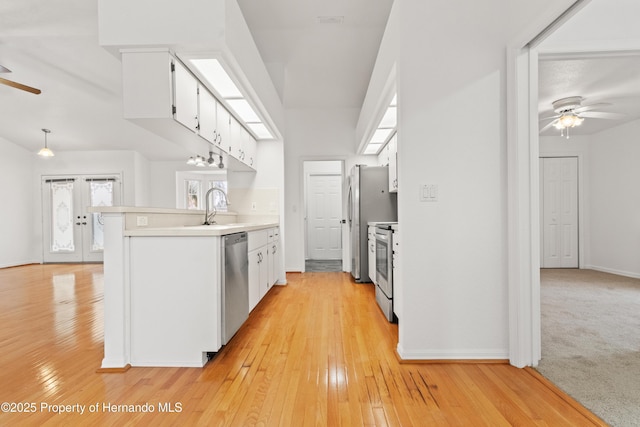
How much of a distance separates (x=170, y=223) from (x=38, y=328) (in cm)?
150

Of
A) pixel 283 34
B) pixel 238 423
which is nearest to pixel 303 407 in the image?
pixel 238 423

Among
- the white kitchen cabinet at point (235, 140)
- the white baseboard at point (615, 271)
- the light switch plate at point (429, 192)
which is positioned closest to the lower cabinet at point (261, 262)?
the white kitchen cabinet at point (235, 140)

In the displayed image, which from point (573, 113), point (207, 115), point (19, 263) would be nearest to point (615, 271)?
point (573, 113)

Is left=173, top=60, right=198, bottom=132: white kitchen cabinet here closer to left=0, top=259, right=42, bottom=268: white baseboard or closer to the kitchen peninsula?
the kitchen peninsula

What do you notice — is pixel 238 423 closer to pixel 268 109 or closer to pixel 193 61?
pixel 193 61

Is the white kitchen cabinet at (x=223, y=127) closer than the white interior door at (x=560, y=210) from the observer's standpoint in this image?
Yes

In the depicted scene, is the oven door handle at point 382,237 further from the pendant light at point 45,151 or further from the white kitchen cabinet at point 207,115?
the pendant light at point 45,151

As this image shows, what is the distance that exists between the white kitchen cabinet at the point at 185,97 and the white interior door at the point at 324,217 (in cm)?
519

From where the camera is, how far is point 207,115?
288 centimetres

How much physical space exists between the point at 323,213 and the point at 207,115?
505cm

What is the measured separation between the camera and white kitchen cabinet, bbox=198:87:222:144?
2.74 m

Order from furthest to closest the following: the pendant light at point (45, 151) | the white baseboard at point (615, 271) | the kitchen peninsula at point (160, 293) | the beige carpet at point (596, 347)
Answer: the pendant light at point (45, 151) → the white baseboard at point (615, 271) → the kitchen peninsula at point (160, 293) → the beige carpet at point (596, 347)

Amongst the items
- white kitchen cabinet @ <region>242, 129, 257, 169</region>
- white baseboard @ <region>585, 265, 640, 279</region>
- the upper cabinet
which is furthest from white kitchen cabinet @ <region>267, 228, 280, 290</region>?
white baseboard @ <region>585, 265, 640, 279</region>

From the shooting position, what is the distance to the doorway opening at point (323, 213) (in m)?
7.68
